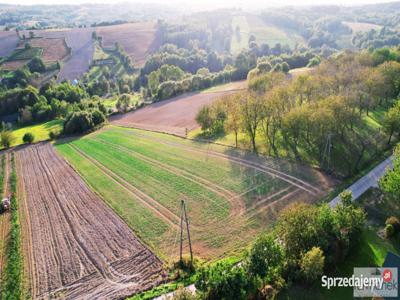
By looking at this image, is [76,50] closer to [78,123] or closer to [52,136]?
[78,123]

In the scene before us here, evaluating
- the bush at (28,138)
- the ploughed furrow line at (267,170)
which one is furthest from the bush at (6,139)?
the ploughed furrow line at (267,170)

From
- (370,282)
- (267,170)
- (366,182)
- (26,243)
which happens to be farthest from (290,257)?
(26,243)

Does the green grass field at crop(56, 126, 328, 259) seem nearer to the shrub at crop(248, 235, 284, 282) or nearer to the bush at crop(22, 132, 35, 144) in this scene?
the shrub at crop(248, 235, 284, 282)

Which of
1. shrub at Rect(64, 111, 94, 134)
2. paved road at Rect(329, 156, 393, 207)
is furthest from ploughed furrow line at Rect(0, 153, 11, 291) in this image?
paved road at Rect(329, 156, 393, 207)

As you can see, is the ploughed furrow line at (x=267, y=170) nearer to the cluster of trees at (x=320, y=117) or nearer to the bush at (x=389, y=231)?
the cluster of trees at (x=320, y=117)

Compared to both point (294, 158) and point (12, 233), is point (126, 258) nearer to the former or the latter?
point (12, 233)

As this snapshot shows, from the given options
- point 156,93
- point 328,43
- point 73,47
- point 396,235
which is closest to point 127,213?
point 396,235
